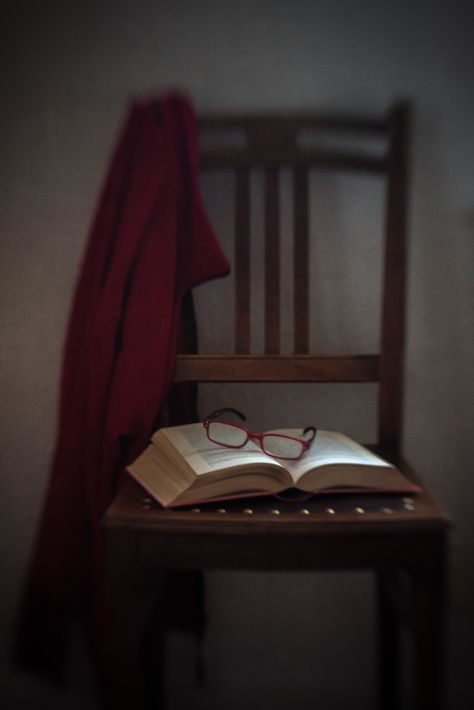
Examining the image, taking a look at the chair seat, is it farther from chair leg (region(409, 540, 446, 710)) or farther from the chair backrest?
the chair backrest

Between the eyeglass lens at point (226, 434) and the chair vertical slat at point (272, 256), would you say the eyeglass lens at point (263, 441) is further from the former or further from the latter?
the chair vertical slat at point (272, 256)

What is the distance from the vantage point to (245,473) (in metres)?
0.58

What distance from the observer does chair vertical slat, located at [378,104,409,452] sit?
0.81m

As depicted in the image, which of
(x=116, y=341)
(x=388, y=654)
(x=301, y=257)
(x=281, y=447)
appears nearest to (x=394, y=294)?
(x=301, y=257)

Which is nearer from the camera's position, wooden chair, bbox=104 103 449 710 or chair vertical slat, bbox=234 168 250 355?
wooden chair, bbox=104 103 449 710

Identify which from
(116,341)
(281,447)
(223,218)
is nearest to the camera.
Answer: (281,447)

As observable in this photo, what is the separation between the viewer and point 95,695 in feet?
2.99

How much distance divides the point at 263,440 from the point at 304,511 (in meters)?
0.14

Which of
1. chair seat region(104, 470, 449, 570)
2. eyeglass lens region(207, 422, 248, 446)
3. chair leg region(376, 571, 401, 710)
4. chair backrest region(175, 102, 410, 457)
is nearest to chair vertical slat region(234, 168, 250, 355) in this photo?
chair backrest region(175, 102, 410, 457)

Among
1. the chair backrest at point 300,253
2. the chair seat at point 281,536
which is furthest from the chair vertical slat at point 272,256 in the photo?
the chair seat at point 281,536

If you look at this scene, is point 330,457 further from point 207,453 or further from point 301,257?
point 301,257

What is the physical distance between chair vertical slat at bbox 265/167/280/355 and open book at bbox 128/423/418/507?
0.25 metres

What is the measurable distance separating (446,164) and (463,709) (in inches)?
37.9

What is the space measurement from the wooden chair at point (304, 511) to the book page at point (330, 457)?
4cm
